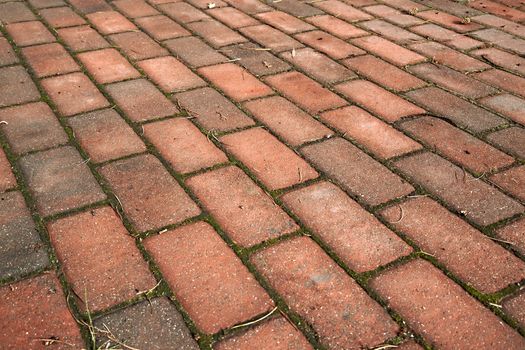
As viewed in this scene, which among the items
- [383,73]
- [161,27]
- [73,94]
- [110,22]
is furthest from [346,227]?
[110,22]

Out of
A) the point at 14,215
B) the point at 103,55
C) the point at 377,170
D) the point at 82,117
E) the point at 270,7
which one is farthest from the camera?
the point at 270,7

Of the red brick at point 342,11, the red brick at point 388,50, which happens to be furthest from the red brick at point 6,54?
the red brick at point 342,11

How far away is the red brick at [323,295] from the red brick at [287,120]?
2.20ft

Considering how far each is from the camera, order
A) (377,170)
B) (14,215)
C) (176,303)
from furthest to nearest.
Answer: (377,170) → (14,215) → (176,303)

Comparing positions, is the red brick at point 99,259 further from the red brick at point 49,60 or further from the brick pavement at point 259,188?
the red brick at point 49,60

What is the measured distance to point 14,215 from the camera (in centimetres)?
180

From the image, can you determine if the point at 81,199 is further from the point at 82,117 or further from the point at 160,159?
the point at 82,117

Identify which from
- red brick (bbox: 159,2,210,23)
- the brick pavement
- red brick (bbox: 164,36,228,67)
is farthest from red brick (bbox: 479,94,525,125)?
red brick (bbox: 159,2,210,23)

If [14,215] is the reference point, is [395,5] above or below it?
above

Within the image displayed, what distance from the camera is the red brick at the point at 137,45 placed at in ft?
9.93

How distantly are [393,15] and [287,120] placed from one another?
5.89ft

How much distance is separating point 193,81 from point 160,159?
0.75m

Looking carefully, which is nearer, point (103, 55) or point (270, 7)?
point (103, 55)

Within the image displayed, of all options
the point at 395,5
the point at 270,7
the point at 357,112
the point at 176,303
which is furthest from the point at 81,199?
the point at 395,5
